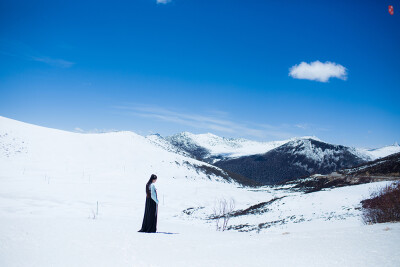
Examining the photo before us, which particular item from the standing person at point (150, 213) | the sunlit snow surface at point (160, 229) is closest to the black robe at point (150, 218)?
the standing person at point (150, 213)

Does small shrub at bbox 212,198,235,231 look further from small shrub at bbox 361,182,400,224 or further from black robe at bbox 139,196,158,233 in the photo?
small shrub at bbox 361,182,400,224

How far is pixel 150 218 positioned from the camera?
9.75 metres

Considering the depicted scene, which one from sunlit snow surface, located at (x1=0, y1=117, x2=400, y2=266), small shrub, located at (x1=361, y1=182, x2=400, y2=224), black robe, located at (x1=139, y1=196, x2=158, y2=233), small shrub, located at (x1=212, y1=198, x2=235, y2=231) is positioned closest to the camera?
sunlit snow surface, located at (x1=0, y1=117, x2=400, y2=266)

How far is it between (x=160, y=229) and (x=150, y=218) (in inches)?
103

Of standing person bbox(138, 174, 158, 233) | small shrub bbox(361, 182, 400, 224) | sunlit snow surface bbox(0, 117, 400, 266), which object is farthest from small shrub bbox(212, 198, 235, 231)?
small shrub bbox(361, 182, 400, 224)

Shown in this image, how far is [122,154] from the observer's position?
8012cm

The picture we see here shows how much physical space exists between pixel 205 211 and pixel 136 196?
11.8 meters

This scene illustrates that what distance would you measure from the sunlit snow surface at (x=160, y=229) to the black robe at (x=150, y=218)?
21.5 inches

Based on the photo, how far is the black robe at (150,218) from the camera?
31.5 feet

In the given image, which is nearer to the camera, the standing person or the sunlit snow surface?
the sunlit snow surface

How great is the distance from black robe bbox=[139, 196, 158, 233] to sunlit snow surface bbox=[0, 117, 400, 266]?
0.55 meters

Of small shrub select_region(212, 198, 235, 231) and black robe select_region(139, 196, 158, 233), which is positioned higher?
black robe select_region(139, 196, 158, 233)

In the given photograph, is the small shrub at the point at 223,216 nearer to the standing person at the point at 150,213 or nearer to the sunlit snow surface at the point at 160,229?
the sunlit snow surface at the point at 160,229

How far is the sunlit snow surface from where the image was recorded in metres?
5.75
